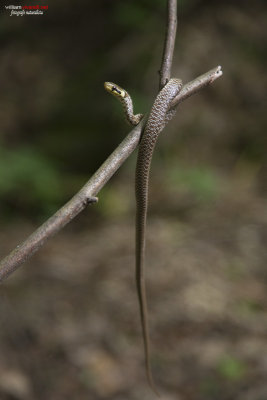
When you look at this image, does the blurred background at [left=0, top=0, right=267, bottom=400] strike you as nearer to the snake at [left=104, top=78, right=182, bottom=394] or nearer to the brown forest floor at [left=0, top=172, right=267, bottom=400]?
the brown forest floor at [left=0, top=172, right=267, bottom=400]

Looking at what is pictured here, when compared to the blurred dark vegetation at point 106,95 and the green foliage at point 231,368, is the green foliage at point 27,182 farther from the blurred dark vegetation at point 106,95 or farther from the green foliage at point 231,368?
the green foliage at point 231,368

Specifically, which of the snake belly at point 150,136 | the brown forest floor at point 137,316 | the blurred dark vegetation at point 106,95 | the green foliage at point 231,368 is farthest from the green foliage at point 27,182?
the snake belly at point 150,136

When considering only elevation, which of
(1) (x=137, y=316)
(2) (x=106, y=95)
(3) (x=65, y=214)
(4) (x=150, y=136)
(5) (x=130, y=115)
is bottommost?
(3) (x=65, y=214)

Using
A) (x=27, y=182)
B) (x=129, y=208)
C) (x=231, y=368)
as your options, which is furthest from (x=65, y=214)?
(x=129, y=208)

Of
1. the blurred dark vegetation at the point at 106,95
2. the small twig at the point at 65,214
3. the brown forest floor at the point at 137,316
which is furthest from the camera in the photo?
the blurred dark vegetation at the point at 106,95

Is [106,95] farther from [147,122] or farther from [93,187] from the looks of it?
[93,187]

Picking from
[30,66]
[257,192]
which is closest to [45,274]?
[257,192]
